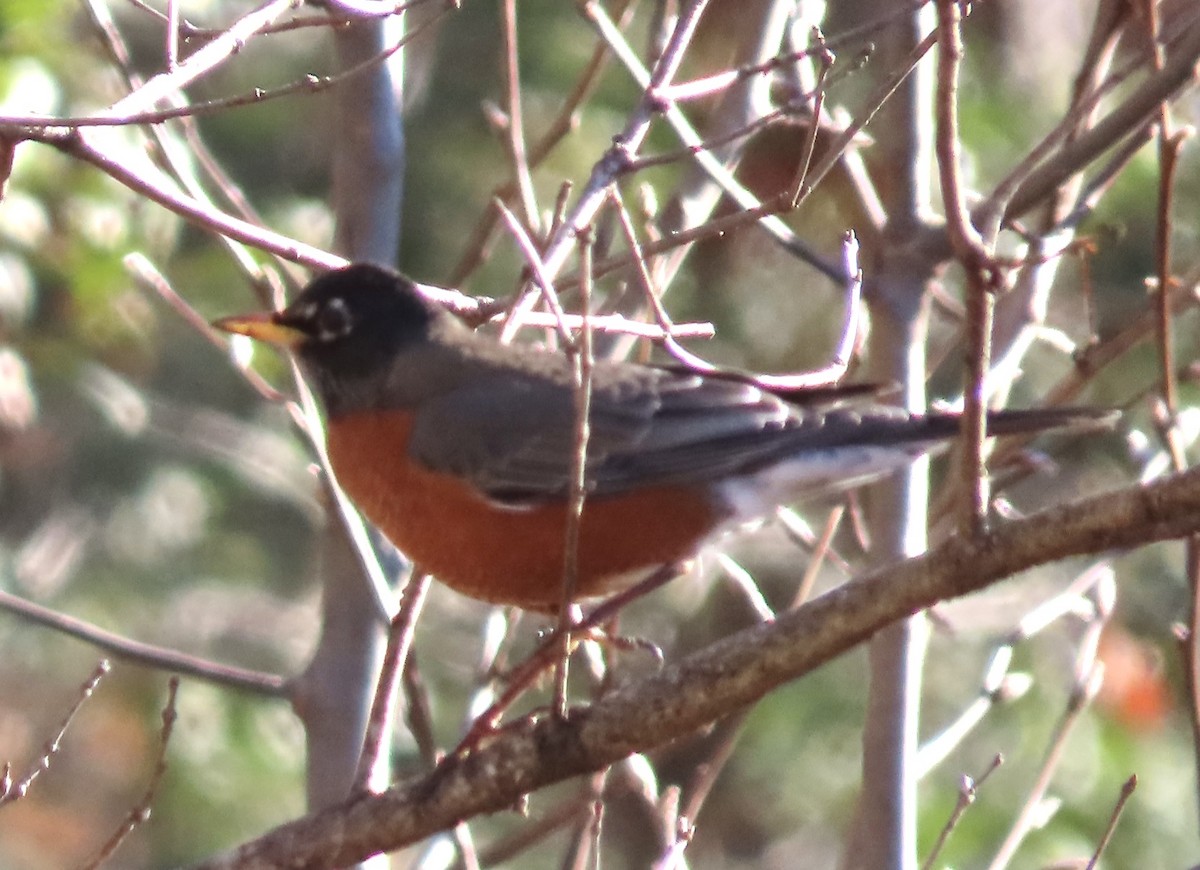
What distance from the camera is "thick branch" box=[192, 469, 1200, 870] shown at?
2271 mm

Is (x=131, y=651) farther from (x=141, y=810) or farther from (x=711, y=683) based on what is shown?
(x=711, y=683)

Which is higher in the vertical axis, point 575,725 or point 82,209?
point 82,209

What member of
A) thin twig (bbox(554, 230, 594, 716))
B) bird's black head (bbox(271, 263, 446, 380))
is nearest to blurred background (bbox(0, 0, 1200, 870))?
bird's black head (bbox(271, 263, 446, 380))

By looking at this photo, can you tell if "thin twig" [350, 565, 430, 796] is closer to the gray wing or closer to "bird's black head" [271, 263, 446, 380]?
the gray wing

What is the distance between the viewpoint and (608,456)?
12.1 ft

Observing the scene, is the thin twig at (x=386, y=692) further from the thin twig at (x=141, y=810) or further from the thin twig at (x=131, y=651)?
the thin twig at (x=131, y=651)

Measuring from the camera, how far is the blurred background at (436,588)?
19.4ft

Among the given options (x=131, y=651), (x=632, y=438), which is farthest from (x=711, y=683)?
(x=131, y=651)

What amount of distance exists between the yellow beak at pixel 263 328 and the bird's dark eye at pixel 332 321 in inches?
1.9

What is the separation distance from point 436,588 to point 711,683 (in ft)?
15.7

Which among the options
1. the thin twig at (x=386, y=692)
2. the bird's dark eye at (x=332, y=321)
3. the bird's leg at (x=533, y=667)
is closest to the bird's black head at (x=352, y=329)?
the bird's dark eye at (x=332, y=321)

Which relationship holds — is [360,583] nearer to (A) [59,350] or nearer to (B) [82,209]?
(B) [82,209]

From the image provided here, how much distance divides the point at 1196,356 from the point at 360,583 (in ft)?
11.5

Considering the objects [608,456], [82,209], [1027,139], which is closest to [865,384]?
[608,456]
